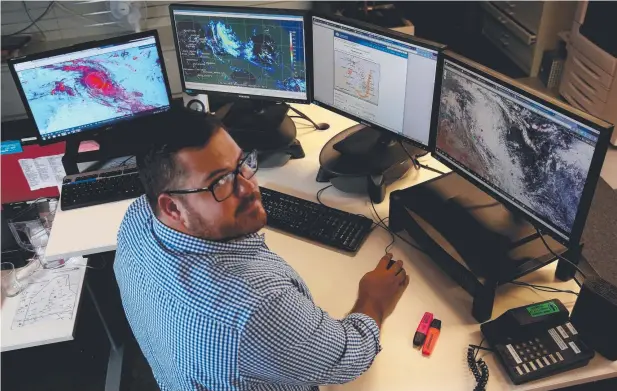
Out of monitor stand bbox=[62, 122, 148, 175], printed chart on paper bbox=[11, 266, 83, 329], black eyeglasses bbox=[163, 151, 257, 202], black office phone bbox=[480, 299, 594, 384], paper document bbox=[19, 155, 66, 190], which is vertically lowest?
printed chart on paper bbox=[11, 266, 83, 329]

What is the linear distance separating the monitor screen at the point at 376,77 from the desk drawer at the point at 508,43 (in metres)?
1.90

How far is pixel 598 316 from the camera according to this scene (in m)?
1.26

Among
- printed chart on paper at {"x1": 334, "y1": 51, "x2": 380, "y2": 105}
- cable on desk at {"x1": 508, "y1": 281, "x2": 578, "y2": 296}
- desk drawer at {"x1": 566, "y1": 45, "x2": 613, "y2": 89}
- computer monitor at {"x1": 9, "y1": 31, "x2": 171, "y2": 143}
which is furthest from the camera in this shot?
desk drawer at {"x1": 566, "y1": 45, "x2": 613, "y2": 89}

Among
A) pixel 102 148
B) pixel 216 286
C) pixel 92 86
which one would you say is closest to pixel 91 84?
pixel 92 86

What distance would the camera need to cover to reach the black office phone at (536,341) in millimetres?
1263

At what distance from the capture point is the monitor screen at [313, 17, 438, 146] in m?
1.61

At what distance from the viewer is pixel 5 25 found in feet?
9.68

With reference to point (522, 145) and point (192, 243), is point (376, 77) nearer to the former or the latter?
point (522, 145)

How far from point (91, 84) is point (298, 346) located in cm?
125

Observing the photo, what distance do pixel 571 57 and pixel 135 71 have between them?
7.01 ft

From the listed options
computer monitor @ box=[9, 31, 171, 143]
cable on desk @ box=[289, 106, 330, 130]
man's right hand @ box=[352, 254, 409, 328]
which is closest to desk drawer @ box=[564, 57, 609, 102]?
cable on desk @ box=[289, 106, 330, 130]

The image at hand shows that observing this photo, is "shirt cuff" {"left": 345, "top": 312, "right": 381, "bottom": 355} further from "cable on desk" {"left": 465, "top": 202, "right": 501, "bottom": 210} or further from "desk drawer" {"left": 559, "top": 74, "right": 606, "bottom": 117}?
"desk drawer" {"left": 559, "top": 74, "right": 606, "bottom": 117}

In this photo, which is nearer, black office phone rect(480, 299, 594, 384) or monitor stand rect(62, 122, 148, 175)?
black office phone rect(480, 299, 594, 384)

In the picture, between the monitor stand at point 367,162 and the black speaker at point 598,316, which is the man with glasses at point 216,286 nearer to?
the black speaker at point 598,316
